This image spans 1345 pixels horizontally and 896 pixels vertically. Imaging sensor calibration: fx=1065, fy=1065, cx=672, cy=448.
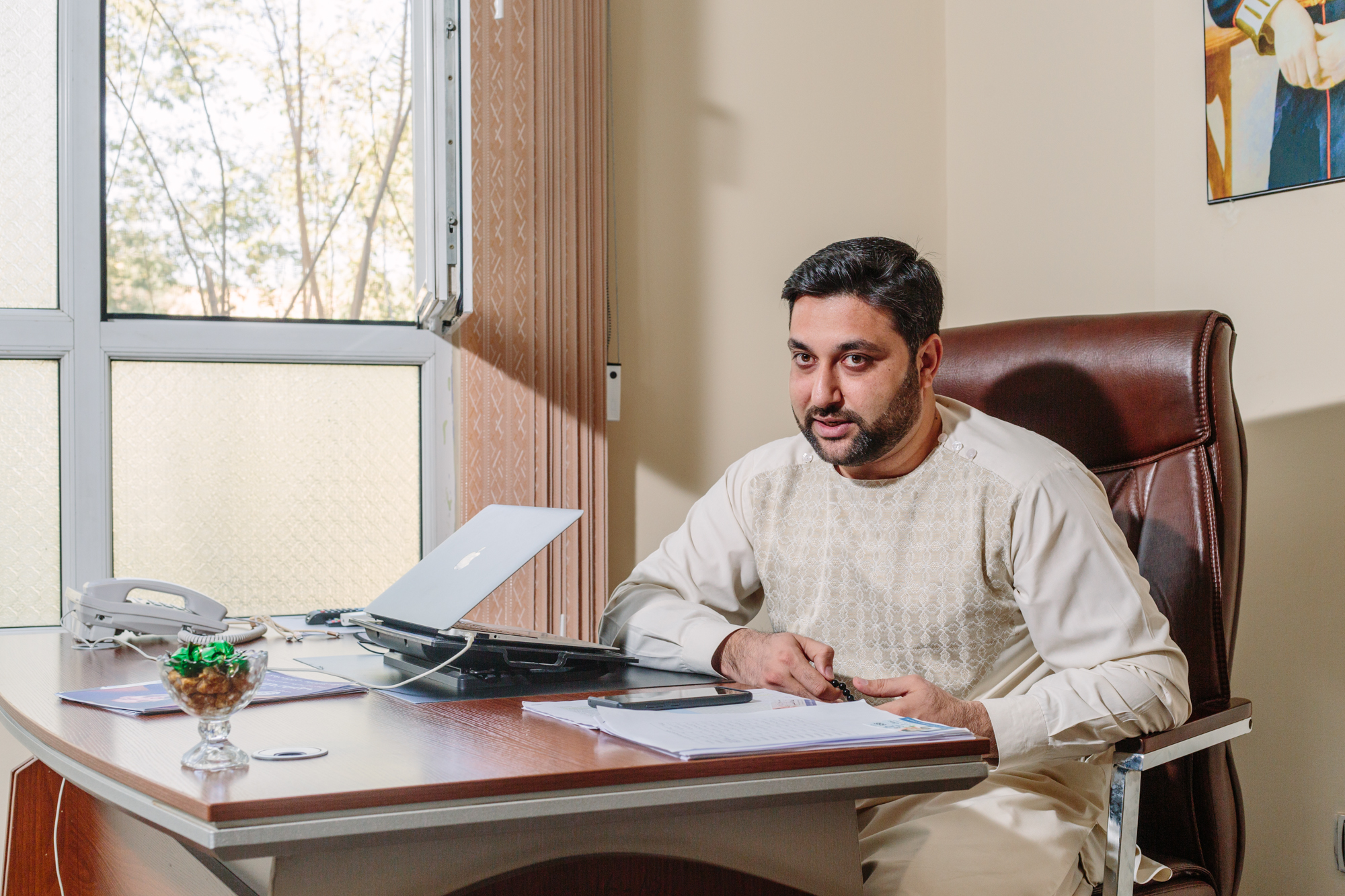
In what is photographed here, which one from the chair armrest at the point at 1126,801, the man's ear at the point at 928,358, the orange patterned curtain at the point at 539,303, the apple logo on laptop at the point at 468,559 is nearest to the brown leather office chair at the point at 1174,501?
the chair armrest at the point at 1126,801

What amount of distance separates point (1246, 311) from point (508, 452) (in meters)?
1.44

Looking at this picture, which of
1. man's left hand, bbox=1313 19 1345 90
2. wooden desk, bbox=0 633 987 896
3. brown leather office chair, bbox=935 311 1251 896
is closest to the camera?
wooden desk, bbox=0 633 987 896

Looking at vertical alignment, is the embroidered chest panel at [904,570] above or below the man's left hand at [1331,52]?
below

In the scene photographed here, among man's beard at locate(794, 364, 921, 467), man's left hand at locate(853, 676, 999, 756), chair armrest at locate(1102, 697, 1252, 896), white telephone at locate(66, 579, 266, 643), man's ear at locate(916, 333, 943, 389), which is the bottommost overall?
chair armrest at locate(1102, 697, 1252, 896)

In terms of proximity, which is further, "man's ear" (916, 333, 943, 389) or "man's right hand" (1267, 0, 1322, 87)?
"man's right hand" (1267, 0, 1322, 87)

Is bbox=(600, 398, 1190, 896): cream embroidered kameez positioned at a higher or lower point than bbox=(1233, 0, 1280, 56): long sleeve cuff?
lower

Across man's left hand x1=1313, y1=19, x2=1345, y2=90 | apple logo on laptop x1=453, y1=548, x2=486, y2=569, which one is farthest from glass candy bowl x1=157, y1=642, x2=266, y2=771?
man's left hand x1=1313, y1=19, x2=1345, y2=90

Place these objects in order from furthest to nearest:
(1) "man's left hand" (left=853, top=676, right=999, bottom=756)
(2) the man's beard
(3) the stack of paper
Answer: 1. (2) the man's beard
2. (1) "man's left hand" (left=853, top=676, right=999, bottom=756)
3. (3) the stack of paper

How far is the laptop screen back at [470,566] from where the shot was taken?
1.24 metres

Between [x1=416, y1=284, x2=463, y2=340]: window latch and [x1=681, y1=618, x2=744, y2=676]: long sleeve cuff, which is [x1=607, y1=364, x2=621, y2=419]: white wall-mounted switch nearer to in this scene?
[x1=416, y1=284, x2=463, y2=340]: window latch

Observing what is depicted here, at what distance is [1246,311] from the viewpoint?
1977 millimetres

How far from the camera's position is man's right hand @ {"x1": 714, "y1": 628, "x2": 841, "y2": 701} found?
1.24 meters

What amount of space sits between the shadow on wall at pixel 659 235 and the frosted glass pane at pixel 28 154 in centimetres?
113

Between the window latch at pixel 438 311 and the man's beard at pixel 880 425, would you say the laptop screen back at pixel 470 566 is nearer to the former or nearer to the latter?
the man's beard at pixel 880 425
